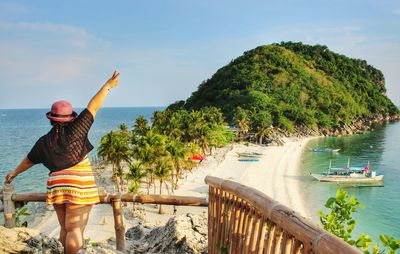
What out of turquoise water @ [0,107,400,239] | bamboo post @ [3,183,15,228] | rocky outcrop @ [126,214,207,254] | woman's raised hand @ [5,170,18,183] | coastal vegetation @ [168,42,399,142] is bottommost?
turquoise water @ [0,107,400,239]

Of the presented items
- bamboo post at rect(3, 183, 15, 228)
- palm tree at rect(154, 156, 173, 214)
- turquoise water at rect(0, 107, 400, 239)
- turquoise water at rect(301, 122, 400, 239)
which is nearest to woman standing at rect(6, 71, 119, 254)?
bamboo post at rect(3, 183, 15, 228)

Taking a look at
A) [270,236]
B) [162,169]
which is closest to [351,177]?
[162,169]

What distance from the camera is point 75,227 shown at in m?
3.40

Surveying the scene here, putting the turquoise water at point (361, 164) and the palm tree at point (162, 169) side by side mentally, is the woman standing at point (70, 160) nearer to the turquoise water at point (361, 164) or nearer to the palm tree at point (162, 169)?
the palm tree at point (162, 169)

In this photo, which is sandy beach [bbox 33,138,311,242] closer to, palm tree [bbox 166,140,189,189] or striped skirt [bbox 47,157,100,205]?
palm tree [bbox 166,140,189,189]

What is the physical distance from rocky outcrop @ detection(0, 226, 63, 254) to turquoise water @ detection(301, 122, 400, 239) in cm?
2761

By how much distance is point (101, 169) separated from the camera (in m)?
48.0

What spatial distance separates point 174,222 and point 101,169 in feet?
148

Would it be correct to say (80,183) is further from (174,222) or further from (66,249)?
(174,222)

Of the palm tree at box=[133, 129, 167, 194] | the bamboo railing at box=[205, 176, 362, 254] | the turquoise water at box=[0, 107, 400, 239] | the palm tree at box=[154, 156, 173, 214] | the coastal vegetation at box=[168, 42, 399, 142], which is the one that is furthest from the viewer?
the coastal vegetation at box=[168, 42, 399, 142]

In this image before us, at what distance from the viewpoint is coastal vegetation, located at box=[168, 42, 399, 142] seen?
291 feet

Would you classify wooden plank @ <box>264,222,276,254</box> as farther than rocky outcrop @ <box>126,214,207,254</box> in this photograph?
No

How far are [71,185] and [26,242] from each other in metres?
0.77

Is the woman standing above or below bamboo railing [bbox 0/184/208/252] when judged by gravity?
above
